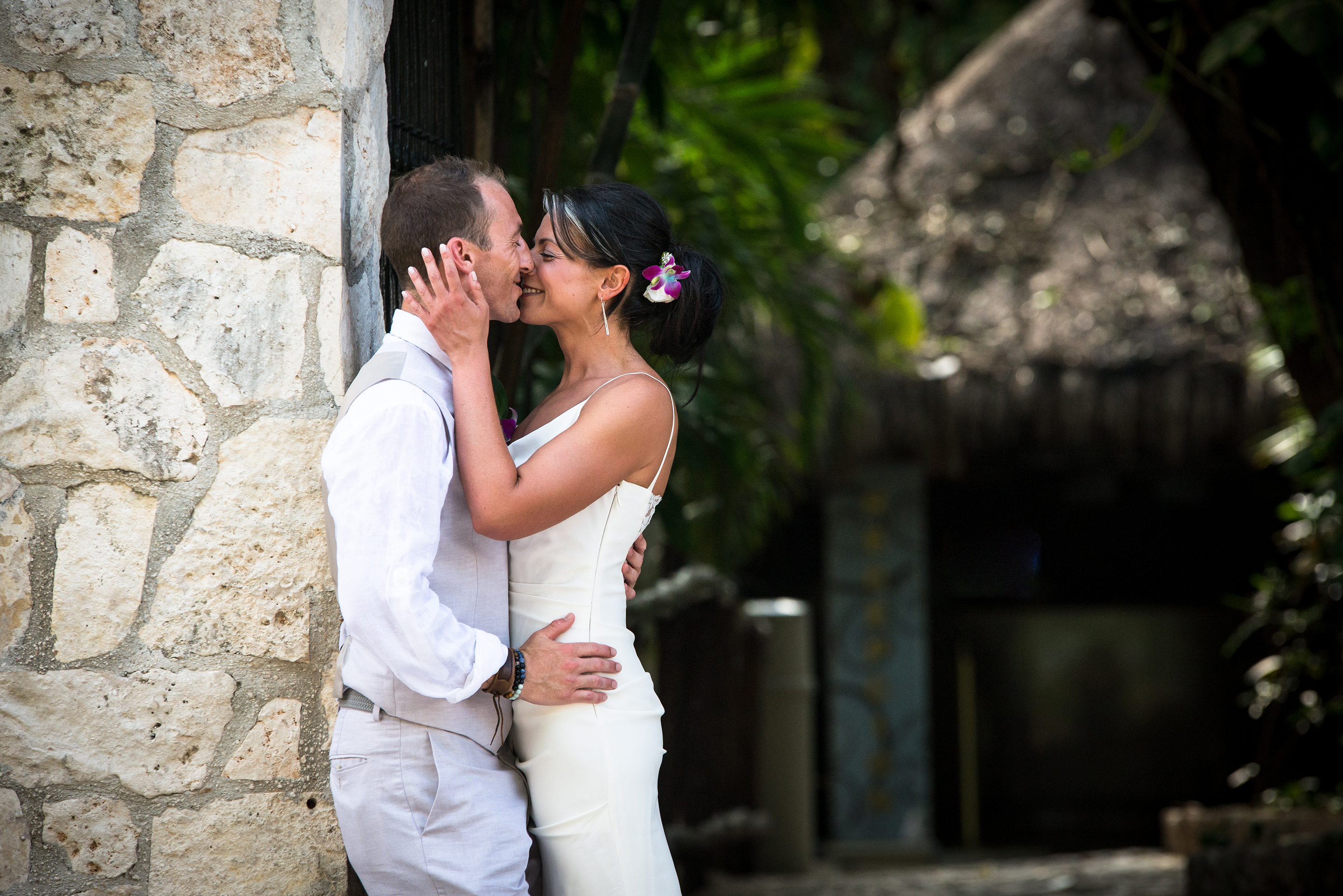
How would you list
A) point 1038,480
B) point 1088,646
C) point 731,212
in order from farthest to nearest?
point 1038,480, point 1088,646, point 731,212

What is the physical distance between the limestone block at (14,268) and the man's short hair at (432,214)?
0.50 metres

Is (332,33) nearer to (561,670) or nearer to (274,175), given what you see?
(274,175)

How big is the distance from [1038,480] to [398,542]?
7.82 meters

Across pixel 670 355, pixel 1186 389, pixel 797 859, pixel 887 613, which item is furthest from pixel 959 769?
pixel 670 355

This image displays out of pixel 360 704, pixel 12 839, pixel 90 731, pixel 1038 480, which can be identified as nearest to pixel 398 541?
pixel 360 704

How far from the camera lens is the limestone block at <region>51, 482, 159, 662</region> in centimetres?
171

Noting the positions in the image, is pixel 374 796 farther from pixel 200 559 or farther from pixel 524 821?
pixel 200 559

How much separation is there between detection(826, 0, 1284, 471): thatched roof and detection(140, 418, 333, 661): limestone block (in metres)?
5.34

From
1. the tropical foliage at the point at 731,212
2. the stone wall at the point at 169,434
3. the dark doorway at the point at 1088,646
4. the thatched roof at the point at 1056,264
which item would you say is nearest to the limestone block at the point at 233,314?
the stone wall at the point at 169,434

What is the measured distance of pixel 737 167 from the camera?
15.7 ft

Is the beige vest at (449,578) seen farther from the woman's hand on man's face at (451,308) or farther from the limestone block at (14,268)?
the limestone block at (14,268)

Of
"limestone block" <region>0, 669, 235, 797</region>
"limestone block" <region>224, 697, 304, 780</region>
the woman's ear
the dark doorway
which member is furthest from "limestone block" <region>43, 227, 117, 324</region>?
the dark doorway

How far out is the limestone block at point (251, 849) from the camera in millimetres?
1699

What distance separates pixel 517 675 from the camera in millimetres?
1670
